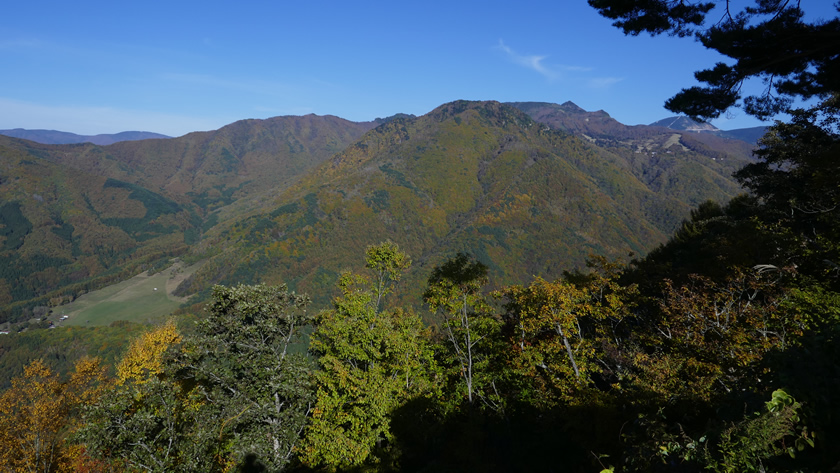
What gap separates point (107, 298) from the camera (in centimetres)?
18712

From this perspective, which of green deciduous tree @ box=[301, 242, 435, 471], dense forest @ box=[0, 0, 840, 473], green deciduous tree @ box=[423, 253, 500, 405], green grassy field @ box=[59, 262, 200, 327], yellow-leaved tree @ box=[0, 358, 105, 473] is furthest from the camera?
green grassy field @ box=[59, 262, 200, 327]

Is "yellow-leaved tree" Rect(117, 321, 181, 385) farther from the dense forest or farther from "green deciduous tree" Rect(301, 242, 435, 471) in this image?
"green deciduous tree" Rect(301, 242, 435, 471)

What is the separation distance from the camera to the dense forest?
5176 millimetres

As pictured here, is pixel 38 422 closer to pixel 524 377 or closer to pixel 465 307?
pixel 465 307

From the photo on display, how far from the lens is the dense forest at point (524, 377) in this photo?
518cm

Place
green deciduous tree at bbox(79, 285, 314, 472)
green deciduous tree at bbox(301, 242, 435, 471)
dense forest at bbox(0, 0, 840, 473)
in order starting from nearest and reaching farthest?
1. dense forest at bbox(0, 0, 840, 473)
2. green deciduous tree at bbox(79, 285, 314, 472)
3. green deciduous tree at bbox(301, 242, 435, 471)

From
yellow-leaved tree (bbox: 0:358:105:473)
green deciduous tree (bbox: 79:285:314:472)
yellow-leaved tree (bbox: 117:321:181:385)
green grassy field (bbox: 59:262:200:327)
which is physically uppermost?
green deciduous tree (bbox: 79:285:314:472)

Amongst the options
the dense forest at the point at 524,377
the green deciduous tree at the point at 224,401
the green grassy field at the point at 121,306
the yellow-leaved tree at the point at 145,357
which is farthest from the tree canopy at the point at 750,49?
the green grassy field at the point at 121,306

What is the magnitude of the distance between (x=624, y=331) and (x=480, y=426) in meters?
10.1

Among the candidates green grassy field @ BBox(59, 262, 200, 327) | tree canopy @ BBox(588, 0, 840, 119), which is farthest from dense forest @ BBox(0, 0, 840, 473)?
green grassy field @ BBox(59, 262, 200, 327)

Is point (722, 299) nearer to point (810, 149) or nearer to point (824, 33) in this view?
point (824, 33)

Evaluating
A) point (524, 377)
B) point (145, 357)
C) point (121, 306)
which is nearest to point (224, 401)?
point (145, 357)

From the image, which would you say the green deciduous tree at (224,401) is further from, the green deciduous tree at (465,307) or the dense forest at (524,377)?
the green deciduous tree at (465,307)

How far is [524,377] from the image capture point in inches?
695
